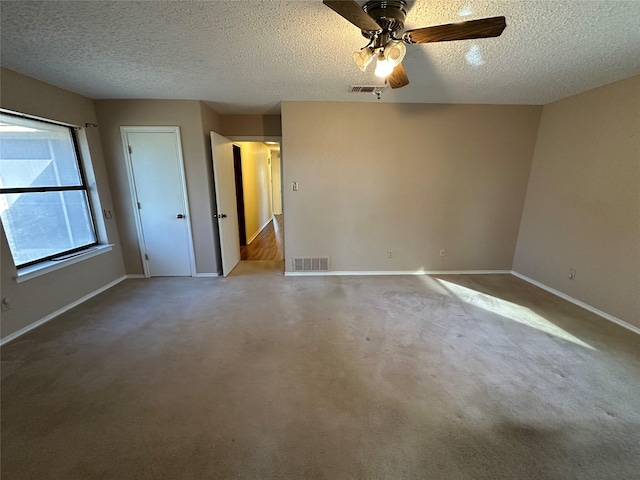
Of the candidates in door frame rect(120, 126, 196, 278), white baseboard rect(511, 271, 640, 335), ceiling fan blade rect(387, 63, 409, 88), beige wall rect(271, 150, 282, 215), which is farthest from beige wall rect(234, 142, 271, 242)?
white baseboard rect(511, 271, 640, 335)

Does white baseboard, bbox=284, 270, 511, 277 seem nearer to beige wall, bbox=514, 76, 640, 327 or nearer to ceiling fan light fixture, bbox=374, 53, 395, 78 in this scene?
beige wall, bbox=514, 76, 640, 327

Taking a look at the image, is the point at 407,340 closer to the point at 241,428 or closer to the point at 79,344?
the point at 241,428

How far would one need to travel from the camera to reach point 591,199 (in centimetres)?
295

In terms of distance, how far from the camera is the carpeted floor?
136cm

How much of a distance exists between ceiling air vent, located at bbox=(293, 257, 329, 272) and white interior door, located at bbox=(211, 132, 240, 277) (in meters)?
1.09

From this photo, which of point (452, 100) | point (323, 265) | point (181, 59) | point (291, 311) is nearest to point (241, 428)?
point (291, 311)

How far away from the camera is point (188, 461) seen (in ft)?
4.46

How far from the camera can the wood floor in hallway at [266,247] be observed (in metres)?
4.98

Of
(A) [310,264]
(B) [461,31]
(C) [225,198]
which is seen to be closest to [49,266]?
(C) [225,198]

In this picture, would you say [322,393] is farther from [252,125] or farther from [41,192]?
[252,125]

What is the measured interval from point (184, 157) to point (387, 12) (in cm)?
308

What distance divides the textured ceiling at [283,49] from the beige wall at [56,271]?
7.0 inches

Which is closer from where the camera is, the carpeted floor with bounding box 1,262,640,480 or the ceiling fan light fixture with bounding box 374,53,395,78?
the carpeted floor with bounding box 1,262,640,480

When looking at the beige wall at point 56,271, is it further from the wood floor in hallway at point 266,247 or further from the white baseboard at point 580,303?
the white baseboard at point 580,303
